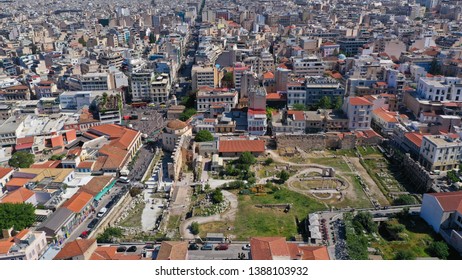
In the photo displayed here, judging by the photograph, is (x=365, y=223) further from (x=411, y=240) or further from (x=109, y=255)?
(x=109, y=255)

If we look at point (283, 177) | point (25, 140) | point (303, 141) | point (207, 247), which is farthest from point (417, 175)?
point (25, 140)

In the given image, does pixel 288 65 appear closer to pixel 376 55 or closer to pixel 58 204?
pixel 376 55

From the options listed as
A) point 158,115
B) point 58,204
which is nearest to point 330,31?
point 158,115

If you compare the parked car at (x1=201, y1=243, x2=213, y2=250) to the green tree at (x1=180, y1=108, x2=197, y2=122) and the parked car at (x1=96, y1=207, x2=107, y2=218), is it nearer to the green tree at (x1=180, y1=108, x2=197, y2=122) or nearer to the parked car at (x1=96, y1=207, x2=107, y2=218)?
the parked car at (x1=96, y1=207, x2=107, y2=218)

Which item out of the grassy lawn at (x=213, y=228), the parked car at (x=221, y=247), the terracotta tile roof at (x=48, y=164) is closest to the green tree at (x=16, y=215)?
the terracotta tile roof at (x=48, y=164)

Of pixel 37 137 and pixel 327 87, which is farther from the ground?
pixel 327 87

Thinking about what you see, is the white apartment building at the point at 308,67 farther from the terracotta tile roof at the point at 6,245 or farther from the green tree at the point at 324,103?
the terracotta tile roof at the point at 6,245
